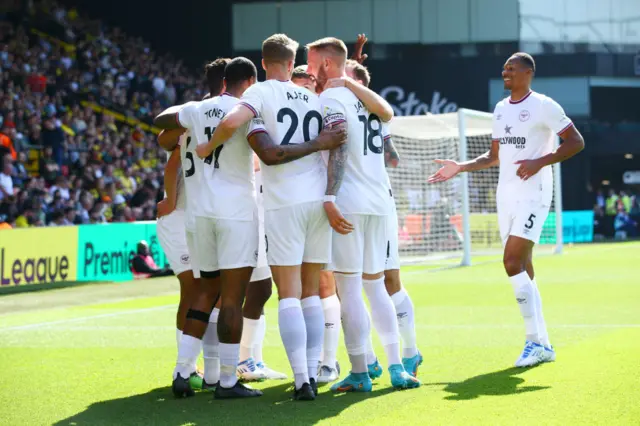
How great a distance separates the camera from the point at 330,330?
24.0 ft

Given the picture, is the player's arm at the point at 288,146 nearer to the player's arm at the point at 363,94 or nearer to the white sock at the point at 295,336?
the player's arm at the point at 363,94

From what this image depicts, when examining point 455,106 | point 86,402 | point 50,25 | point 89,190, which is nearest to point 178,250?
point 86,402

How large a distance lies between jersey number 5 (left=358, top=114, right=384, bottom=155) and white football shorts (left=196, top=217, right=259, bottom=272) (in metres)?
0.88

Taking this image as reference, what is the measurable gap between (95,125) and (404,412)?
2483 cm

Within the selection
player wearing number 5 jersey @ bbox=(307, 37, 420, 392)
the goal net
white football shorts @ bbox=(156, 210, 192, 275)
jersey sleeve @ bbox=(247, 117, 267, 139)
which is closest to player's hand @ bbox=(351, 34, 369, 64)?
player wearing number 5 jersey @ bbox=(307, 37, 420, 392)

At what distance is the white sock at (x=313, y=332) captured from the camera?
6492 millimetres

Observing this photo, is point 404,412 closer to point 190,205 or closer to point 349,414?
point 349,414

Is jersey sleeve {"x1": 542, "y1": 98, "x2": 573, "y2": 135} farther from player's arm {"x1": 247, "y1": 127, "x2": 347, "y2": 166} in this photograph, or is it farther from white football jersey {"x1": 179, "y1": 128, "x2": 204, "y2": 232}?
white football jersey {"x1": 179, "y1": 128, "x2": 204, "y2": 232}

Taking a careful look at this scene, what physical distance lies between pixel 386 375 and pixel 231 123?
7.39 feet

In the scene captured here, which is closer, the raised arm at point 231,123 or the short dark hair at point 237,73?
the raised arm at point 231,123

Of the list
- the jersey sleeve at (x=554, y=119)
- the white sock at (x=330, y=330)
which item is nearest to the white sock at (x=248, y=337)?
the white sock at (x=330, y=330)

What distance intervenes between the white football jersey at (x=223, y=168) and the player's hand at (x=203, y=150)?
0.08 meters

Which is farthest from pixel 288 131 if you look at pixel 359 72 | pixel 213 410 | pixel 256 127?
pixel 213 410

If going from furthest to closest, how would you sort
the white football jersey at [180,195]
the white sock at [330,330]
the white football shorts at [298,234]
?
1. the white football jersey at [180,195]
2. the white sock at [330,330]
3. the white football shorts at [298,234]
